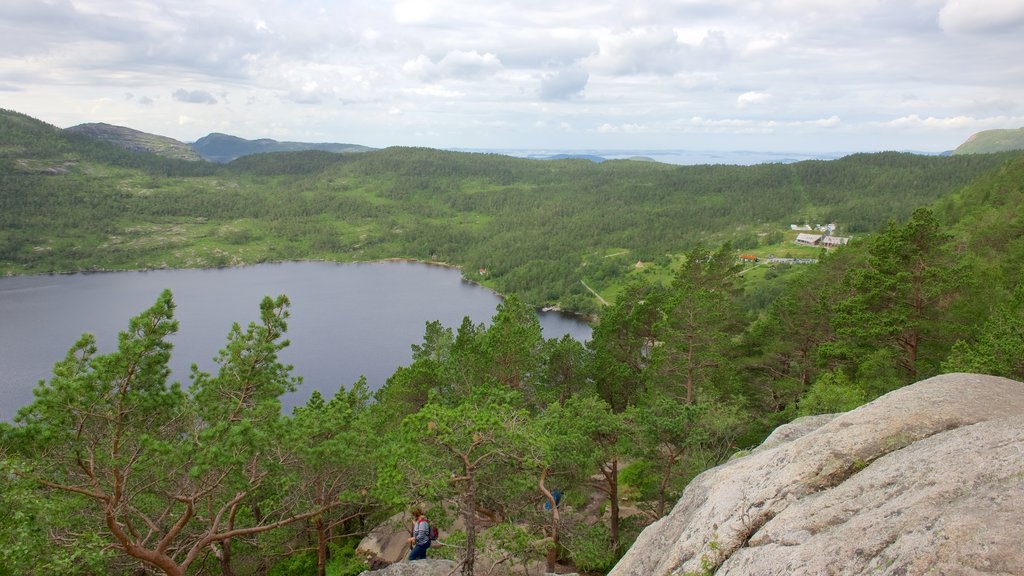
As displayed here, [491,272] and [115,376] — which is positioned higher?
[115,376]

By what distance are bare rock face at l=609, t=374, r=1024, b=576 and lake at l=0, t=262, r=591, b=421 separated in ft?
240

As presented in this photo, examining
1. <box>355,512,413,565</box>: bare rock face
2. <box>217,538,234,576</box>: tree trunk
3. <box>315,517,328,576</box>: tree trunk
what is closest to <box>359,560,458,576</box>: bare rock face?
<box>315,517,328,576</box>: tree trunk

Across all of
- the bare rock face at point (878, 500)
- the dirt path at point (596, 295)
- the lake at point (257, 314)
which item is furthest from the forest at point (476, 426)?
the dirt path at point (596, 295)

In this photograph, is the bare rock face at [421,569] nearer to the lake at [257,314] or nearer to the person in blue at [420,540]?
the person in blue at [420,540]

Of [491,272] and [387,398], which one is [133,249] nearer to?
[491,272]

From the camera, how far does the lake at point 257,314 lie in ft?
294

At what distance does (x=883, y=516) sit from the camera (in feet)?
23.5

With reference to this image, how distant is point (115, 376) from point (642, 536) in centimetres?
1261

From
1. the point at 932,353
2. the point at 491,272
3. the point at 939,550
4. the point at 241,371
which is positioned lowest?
the point at 491,272

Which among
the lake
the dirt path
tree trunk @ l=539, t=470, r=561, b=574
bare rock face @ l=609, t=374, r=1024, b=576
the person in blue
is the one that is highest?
bare rock face @ l=609, t=374, r=1024, b=576

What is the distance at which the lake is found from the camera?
8950 cm

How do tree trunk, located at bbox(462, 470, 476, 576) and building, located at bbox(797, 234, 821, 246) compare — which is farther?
building, located at bbox(797, 234, 821, 246)

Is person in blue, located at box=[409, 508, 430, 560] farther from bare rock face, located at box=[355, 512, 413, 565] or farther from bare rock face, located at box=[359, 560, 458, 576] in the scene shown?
bare rock face, located at box=[355, 512, 413, 565]

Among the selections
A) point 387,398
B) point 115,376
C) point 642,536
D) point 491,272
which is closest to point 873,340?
point 642,536
